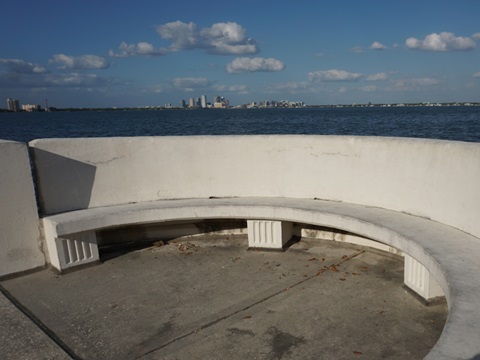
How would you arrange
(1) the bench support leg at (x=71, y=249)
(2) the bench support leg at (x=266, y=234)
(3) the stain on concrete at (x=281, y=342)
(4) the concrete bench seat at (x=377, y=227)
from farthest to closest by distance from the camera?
(2) the bench support leg at (x=266, y=234) < (1) the bench support leg at (x=71, y=249) < (3) the stain on concrete at (x=281, y=342) < (4) the concrete bench seat at (x=377, y=227)

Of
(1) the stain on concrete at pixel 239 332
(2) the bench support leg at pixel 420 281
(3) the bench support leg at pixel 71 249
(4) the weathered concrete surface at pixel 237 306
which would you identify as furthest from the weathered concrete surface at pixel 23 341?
(2) the bench support leg at pixel 420 281

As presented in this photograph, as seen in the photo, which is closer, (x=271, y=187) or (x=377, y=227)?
(x=377, y=227)

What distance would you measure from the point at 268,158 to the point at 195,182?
105 cm

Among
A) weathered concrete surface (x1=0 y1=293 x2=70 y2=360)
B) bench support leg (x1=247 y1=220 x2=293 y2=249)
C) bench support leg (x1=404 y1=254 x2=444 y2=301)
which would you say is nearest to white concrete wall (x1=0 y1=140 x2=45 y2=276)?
weathered concrete surface (x1=0 y1=293 x2=70 y2=360)

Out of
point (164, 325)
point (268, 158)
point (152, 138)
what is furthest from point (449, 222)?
point (152, 138)

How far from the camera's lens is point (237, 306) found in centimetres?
383

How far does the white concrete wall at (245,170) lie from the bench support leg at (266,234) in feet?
1.64

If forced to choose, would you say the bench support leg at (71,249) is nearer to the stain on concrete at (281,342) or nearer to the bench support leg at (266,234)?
the bench support leg at (266,234)

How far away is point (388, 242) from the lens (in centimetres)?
395

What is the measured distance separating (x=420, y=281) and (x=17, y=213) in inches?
169

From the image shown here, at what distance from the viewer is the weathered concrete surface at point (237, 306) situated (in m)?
3.19

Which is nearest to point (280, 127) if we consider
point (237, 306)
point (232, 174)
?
point (232, 174)

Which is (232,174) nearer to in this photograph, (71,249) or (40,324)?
(71,249)

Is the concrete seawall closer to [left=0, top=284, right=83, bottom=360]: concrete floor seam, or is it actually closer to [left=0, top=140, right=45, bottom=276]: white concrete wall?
[left=0, top=140, right=45, bottom=276]: white concrete wall
